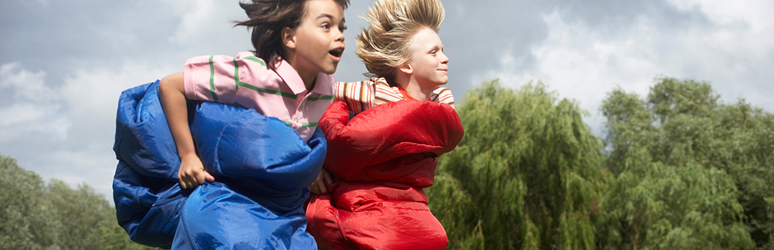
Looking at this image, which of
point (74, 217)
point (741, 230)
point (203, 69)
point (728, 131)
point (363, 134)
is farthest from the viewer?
point (74, 217)

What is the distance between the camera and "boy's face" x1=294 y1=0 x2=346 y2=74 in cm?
169

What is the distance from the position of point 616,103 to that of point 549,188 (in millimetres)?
9736

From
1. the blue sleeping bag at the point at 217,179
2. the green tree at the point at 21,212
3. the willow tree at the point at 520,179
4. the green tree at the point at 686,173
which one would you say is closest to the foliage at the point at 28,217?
the green tree at the point at 21,212

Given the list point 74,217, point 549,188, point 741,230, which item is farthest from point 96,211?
point 741,230

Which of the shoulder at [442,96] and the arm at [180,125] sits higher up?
the shoulder at [442,96]

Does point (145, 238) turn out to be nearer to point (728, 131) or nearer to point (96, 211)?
point (728, 131)

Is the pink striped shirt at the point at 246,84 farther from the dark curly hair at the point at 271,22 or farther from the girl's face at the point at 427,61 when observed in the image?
the girl's face at the point at 427,61

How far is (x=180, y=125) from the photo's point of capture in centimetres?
161

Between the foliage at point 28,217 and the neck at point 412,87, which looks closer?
the neck at point 412,87

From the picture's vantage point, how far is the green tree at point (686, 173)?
892 centimetres

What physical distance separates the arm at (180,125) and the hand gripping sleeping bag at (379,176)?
50cm

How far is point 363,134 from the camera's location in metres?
1.91

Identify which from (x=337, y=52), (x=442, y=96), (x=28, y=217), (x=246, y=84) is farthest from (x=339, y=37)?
(x=28, y=217)

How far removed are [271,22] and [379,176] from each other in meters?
0.70
